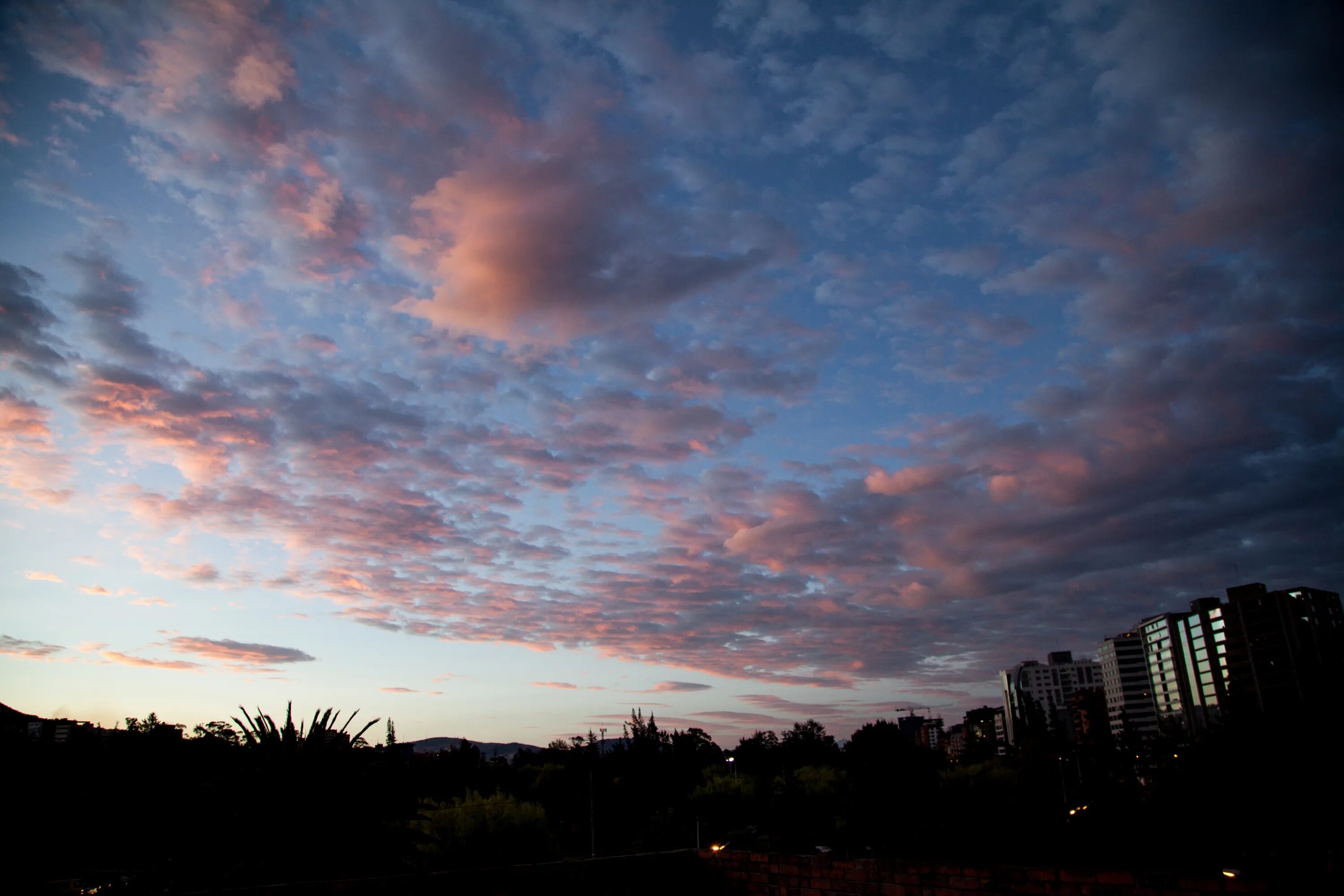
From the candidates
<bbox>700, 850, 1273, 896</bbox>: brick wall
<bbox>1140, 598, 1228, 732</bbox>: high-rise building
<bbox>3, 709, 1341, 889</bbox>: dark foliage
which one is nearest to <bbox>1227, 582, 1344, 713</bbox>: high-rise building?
<bbox>1140, 598, 1228, 732</bbox>: high-rise building

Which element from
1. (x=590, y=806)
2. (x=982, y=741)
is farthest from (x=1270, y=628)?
(x=590, y=806)

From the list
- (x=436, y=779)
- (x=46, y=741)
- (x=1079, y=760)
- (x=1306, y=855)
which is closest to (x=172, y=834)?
(x=436, y=779)

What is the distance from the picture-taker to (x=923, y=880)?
9.77 metres

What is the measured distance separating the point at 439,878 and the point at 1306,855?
81.2 ft

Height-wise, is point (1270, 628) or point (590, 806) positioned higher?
point (1270, 628)

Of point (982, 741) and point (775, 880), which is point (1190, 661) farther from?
point (775, 880)

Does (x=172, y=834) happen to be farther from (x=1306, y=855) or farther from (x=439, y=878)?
(x=1306, y=855)

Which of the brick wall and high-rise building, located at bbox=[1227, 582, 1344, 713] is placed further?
high-rise building, located at bbox=[1227, 582, 1344, 713]

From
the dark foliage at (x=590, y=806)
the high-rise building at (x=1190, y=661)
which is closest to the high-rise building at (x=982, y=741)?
the dark foliage at (x=590, y=806)

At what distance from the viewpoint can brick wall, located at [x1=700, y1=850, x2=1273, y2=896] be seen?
8.12 m

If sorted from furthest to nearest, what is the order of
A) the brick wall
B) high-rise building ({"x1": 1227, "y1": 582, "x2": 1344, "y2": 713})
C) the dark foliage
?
high-rise building ({"x1": 1227, "y1": 582, "x2": 1344, "y2": 713}) → the dark foliage → the brick wall

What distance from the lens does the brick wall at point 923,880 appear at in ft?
26.6

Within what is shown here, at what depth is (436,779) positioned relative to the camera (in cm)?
3891

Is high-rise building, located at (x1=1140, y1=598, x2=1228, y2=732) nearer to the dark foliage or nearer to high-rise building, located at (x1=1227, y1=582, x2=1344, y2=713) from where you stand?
high-rise building, located at (x1=1227, y1=582, x2=1344, y2=713)
